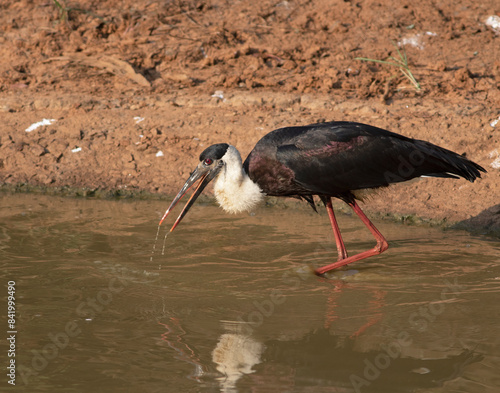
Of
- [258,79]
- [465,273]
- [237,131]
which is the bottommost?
[465,273]

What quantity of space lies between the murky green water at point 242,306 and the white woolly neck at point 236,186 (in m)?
0.46

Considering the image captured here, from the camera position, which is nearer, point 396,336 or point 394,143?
point 396,336

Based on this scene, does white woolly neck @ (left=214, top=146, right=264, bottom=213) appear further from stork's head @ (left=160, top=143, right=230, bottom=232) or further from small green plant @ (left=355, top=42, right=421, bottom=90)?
small green plant @ (left=355, top=42, right=421, bottom=90)

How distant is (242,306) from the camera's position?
477cm

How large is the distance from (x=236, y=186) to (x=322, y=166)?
2.15 feet

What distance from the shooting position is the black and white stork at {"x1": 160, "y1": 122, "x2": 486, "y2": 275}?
5457mm

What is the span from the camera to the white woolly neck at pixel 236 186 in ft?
18.1

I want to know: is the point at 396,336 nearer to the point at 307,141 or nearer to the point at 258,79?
the point at 307,141

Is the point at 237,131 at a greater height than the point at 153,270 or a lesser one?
greater

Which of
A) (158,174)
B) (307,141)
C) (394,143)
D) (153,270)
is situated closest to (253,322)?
(153,270)

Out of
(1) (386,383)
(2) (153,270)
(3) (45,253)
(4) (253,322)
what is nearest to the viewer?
(1) (386,383)

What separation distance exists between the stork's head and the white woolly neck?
0.14 ft

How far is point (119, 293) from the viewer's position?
4.98m

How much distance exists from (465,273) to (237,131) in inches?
132
